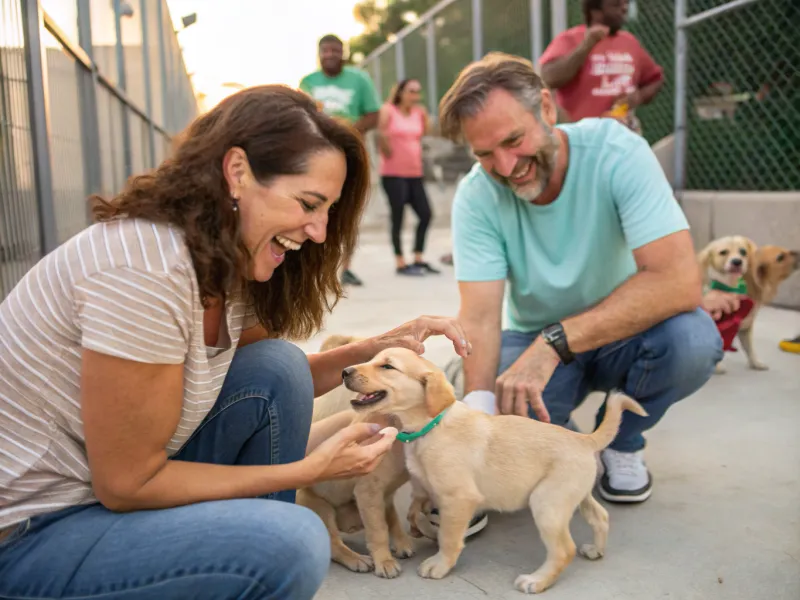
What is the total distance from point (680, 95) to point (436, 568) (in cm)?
591

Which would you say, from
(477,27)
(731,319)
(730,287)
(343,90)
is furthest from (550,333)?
(477,27)

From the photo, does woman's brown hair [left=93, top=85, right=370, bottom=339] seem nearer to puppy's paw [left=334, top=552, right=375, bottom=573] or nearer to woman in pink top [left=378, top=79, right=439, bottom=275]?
puppy's paw [left=334, top=552, right=375, bottom=573]

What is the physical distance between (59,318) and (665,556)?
167 centimetres

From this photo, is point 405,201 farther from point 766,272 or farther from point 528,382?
point 528,382

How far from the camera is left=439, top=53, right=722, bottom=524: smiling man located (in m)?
2.46

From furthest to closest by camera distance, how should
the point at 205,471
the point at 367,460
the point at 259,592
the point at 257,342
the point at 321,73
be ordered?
the point at 321,73 → the point at 257,342 → the point at 367,460 → the point at 205,471 → the point at 259,592

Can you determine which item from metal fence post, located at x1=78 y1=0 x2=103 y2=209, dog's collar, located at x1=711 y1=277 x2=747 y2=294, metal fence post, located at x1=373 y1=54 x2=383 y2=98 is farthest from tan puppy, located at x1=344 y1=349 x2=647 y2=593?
metal fence post, located at x1=373 y1=54 x2=383 y2=98

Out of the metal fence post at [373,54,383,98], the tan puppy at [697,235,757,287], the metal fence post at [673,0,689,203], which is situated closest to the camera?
the tan puppy at [697,235,757,287]

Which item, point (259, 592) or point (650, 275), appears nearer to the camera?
point (259, 592)

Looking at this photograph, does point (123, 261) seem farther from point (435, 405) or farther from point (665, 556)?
point (665, 556)

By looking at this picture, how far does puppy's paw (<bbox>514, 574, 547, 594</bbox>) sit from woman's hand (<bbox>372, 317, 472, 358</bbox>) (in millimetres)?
611

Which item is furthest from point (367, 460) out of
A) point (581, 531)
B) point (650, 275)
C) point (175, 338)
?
point (650, 275)

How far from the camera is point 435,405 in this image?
218 centimetres

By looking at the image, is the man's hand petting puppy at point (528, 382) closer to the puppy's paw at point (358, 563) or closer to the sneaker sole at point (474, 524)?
the sneaker sole at point (474, 524)
